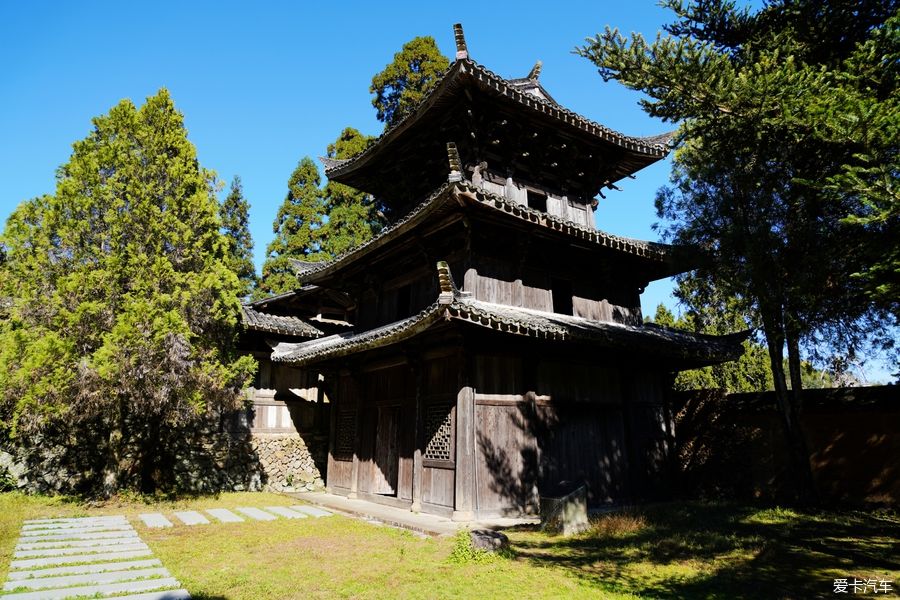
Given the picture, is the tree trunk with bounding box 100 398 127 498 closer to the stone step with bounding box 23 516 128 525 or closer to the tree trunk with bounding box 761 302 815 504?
the stone step with bounding box 23 516 128 525

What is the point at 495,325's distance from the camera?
932cm

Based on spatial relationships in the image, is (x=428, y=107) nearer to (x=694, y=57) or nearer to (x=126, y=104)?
(x=694, y=57)

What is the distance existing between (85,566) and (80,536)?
2.34 meters

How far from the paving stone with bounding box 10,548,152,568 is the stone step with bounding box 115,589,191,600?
2.09 metres

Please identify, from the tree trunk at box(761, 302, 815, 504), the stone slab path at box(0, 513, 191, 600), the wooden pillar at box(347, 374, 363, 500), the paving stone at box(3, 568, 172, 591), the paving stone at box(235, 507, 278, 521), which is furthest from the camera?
the wooden pillar at box(347, 374, 363, 500)

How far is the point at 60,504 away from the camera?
11.9 meters

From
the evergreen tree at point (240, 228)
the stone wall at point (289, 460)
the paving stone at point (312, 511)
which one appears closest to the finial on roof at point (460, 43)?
the paving stone at point (312, 511)

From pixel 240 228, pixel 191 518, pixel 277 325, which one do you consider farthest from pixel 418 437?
pixel 240 228

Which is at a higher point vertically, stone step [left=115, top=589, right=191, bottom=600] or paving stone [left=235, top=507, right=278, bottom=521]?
stone step [left=115, top=589, right=191, bottom=600]

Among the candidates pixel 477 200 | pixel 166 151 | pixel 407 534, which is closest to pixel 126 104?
pixel 166 151

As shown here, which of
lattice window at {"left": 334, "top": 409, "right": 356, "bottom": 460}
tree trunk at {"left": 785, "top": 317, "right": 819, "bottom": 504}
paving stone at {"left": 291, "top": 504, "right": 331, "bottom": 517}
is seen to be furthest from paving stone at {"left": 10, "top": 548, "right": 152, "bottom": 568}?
tree trunk at {"left": 785, "top": 317, "right": 819, "bottom": 504}

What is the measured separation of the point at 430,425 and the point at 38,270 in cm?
943

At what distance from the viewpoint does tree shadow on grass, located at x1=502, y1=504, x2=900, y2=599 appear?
617 centimetres
